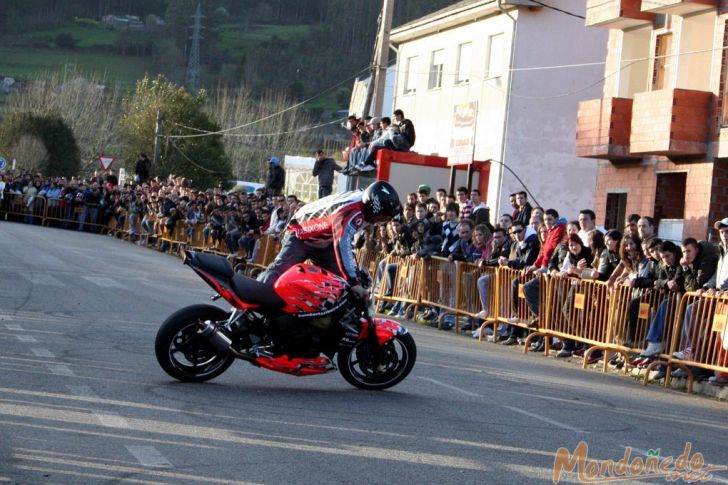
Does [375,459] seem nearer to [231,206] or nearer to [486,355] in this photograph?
[486,355]

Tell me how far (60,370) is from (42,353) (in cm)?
108

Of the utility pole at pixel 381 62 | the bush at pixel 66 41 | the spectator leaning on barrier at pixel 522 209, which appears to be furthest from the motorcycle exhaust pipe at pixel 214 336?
the bush at pixel 66 41

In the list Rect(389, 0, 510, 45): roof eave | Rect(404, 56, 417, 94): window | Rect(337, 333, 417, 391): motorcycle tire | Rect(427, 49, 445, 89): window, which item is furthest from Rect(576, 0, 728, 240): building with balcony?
Rect(404, 56, 417, 94): window

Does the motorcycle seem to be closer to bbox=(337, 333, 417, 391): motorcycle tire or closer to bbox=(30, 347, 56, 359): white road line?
bbox=(337, 333, 417, 391): motorcycle tire

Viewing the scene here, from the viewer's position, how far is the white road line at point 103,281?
67.9 feet

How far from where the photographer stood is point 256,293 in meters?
10.5

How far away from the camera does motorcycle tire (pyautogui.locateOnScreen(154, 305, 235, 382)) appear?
10.3 metres

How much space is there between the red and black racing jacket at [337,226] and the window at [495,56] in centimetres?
2872

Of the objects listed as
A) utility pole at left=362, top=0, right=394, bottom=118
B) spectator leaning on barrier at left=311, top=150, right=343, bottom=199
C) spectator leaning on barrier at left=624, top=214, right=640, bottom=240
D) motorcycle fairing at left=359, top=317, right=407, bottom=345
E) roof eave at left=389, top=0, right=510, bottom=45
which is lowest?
motorcycle fairing at left=359, top=317, right=407, bottom=345

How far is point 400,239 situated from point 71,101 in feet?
260

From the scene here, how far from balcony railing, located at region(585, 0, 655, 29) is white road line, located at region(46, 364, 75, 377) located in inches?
760

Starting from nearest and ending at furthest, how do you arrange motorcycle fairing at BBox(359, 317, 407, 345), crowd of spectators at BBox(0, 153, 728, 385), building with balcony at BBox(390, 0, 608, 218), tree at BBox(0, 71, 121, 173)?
motorcycle fairing at BBox(359, 317, 407, 345), crowd of spectators at BBox(0, 153, 728, 385), building with balcony at BBox(390, 0, 608, 218), tree at BBox(0, 71, 121, 173)

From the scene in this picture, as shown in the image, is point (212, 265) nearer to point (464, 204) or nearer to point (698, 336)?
point (698, 336)

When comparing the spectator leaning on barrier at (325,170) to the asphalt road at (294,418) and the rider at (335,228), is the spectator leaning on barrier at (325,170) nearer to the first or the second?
the asphalt road at (294,418)
